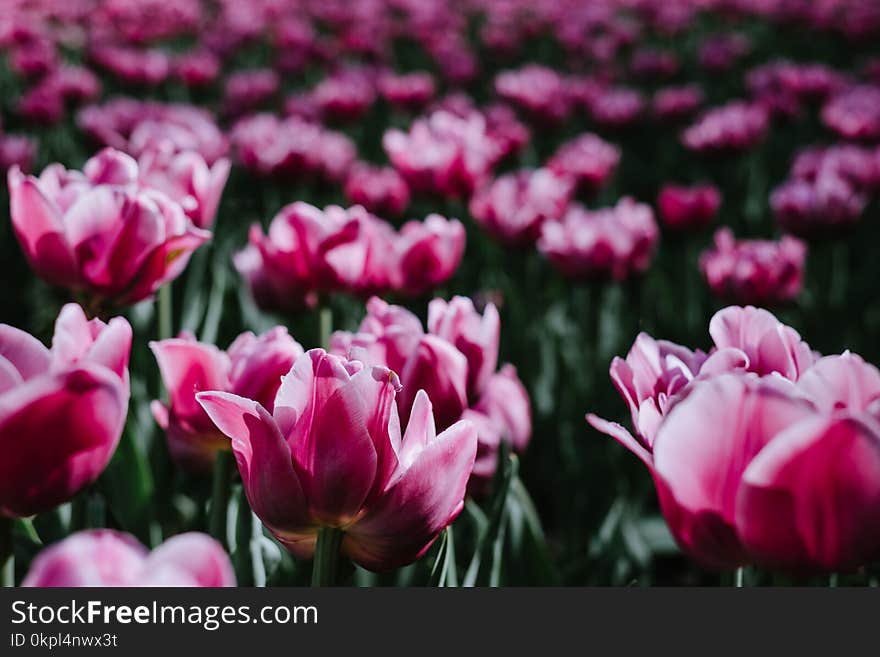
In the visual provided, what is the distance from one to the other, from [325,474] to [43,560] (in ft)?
0.61

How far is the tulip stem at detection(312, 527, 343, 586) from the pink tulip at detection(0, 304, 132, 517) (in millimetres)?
134

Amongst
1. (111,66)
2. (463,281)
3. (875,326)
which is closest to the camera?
(875,326)

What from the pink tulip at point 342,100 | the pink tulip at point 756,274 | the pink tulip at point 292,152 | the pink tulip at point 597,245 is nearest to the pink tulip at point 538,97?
the pink tulip at point 342,100

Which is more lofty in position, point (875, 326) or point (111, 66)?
point (111, 66)

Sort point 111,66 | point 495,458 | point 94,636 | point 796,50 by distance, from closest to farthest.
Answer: point 94,636 → point 495,458 → point 111,66 → point 796,50

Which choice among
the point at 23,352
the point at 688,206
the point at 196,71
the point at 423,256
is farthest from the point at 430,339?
the point at 196,71

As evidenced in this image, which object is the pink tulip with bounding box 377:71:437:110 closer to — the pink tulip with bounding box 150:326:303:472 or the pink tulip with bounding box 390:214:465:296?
the pink tulip with bounding box 390:214:465:296

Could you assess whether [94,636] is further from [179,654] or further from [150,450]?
[150,450]

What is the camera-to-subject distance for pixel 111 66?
3410 millimetres

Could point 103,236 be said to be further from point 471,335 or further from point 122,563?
point 122,563

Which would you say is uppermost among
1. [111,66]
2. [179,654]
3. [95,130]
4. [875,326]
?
[111,66]

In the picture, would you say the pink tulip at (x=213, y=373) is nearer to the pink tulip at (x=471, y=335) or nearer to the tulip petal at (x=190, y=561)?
the pink tulip at (x=471, y=335)

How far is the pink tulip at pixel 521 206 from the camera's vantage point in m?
1.72

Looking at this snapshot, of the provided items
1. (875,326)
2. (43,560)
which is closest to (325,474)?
(43,560)
